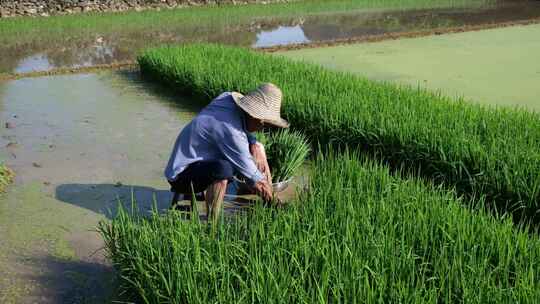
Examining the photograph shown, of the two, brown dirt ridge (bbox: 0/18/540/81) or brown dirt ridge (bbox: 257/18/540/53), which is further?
brown dirt ridge (bbox: 257/18/540/53)

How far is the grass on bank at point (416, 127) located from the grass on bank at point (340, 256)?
1.82 feet

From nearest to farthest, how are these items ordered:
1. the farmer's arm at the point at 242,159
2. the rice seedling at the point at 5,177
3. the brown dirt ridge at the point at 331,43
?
the farmer's arm at the point at 242,159, the rice seedling at the point at 5,177, the brown dirt ridge at the point at 331,43

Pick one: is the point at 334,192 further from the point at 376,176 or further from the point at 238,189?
the point at 238,189

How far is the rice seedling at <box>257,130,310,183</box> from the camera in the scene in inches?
A: 139

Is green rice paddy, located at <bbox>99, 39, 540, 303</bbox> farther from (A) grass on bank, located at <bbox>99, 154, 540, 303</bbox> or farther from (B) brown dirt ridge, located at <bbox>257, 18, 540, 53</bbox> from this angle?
(B) brown dirt ridge, located at <bbox>257, 18, 540, 53</bbox>

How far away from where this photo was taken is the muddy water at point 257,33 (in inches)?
367

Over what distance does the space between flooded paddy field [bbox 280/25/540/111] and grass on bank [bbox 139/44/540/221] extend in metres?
0.91

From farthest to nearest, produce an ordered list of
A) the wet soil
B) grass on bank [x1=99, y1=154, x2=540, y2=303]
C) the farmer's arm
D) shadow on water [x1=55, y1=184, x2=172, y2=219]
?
shadow on water [x1=55, y1=184, x2=172, y2=219]
the farmer's arm
the wet soil
grass on bank [x1=99, y1=154, x2=540, y2=303]

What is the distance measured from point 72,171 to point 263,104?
6.09 ft

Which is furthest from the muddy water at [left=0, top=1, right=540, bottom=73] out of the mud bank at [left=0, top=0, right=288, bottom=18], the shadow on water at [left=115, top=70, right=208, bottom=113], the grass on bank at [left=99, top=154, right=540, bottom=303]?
the grass on bank at [left=99, top=154, right=540, bottom=303]

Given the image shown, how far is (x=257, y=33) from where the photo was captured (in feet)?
39.6

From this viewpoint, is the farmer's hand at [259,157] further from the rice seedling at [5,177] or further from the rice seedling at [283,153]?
the rice seedling at [5,177]

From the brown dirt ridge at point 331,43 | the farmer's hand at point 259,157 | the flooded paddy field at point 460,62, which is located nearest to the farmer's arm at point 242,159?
the farmer's hand at point 259,157

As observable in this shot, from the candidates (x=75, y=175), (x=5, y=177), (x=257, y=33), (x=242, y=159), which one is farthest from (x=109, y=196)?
(x=257, y=33)
